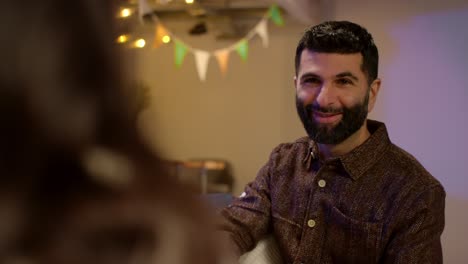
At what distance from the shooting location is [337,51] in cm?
132

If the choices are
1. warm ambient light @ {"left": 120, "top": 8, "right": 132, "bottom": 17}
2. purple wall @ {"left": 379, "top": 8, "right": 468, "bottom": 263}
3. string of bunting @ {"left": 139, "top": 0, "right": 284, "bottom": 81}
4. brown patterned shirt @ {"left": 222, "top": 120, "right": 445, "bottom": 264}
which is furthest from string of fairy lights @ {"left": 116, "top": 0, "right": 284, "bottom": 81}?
warm ambient light @ {"left": 120, "top": 8, "right": 132, "bottom": 17}

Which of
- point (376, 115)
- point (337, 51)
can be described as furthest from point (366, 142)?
point (376, 115)

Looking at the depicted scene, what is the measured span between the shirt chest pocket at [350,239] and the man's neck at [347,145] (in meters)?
0.15

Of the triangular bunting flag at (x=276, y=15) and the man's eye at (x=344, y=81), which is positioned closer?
the man's eye at (x=344, y=81)

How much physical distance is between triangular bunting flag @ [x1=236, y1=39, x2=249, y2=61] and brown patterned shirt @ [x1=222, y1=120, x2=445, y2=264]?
255 centimetres

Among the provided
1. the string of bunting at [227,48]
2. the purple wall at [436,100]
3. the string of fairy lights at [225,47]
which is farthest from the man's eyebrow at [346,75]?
the string of bunting at [227,48]

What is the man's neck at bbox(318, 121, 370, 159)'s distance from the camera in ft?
4.50

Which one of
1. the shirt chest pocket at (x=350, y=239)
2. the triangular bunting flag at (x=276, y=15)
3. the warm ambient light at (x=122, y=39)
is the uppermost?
the triangular bunting flag at (x=276, y=15)

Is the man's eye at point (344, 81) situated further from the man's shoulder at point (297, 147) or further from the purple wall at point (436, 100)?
the purple wall at point (436, 100)

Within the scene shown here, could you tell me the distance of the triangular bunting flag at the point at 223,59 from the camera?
3939 millimetres

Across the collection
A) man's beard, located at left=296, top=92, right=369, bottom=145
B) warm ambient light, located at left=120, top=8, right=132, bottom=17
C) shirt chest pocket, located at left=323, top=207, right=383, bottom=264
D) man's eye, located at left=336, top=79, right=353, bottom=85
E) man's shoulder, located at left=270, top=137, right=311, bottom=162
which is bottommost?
shirt chest pocket, located at left=323, top=207, right=383, bottom=264

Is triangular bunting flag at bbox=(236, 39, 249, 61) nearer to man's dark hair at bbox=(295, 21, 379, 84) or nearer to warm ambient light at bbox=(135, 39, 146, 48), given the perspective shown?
man's dark hair at bbox=(295, 21, 379, 84)

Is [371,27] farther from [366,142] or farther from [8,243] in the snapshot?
[8,243]

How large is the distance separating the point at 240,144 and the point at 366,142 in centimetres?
291
